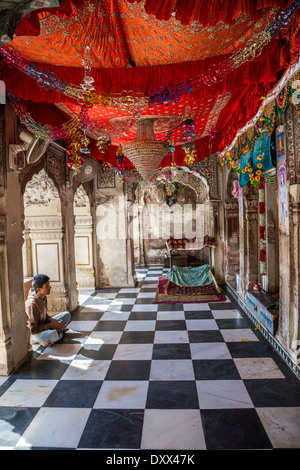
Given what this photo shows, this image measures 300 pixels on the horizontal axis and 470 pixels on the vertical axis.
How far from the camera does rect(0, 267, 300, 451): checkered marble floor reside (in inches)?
92.2

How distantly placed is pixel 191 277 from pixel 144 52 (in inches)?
233

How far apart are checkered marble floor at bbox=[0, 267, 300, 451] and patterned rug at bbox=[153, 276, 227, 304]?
136cm

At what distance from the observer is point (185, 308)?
5.85 meters

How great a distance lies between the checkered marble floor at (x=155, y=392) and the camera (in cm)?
234

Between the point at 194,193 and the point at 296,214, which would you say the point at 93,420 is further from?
the point at 194,193

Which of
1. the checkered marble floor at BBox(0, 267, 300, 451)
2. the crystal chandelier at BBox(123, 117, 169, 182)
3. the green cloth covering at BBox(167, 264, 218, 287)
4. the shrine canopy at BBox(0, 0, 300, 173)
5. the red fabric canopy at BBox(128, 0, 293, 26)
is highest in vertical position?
the shrine canopy at BBox(0, 0, 300, 173)

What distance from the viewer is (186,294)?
6863 millimetres

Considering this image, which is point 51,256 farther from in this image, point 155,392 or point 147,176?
point 155,392

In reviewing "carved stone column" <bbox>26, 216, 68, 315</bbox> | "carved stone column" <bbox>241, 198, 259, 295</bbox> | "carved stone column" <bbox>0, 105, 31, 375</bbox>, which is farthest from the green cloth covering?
"carved stone column" <bbox>0, 105, 31, 375</bbox>

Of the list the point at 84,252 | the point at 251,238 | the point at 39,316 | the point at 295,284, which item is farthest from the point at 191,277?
the point at 295,284

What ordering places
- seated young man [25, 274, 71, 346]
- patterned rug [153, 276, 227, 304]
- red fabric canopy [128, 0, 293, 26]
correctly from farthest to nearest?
patterned rug [153, 276, 227, 304] → seated young man [25, 274, 71, 346] → red fabric canopy [128, 0, 293, 26]

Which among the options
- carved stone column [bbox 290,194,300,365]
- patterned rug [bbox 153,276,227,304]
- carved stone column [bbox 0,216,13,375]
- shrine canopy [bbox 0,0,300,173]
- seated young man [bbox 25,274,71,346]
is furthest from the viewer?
patterned rug [bbox 153,276,227,304]

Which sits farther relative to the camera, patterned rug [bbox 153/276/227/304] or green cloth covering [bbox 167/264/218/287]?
green cloth covering [bbox 167/264/218/287]

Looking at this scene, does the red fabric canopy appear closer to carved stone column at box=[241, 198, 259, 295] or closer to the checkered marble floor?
the checkered marble floor
